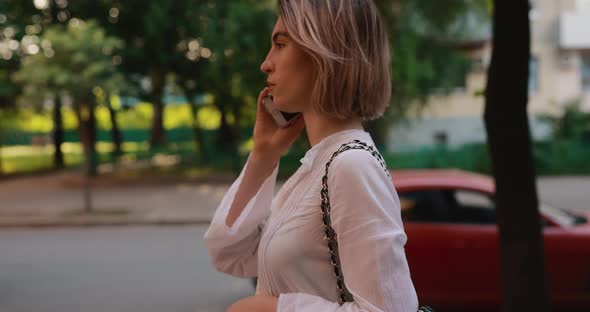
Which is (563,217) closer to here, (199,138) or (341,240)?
(341,240)

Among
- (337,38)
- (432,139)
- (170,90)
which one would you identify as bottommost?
(432,139)

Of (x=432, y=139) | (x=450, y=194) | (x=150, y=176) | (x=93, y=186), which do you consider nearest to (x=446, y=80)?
(x=432, y=139)

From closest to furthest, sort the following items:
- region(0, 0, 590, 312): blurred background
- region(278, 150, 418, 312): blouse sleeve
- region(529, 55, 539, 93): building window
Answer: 1. region(278, 150, 418, 312): blouse sleeve
2. region(0, 0, 590, 312): blurred background
3. region(529, 55, 539, 93): building window

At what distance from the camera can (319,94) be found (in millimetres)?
1337

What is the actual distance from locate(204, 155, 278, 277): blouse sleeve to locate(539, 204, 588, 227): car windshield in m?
5.11

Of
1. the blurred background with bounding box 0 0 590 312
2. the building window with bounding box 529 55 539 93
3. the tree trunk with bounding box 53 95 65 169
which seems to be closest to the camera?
the blurred background with bounding box 0 0 590 312

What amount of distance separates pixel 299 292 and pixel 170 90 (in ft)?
83.6

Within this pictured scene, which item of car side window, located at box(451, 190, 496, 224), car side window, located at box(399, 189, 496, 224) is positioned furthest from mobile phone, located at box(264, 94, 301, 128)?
car side window, located at box(451, 190, 496, 224)

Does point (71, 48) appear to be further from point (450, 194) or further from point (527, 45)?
point (527, 45)

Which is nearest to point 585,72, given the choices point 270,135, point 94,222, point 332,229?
point 94,222

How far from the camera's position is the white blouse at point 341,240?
46.8 inches

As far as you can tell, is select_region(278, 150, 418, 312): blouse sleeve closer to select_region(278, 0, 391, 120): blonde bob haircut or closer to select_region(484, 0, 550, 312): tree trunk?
select_region(278, 0, 391, 120): blonde bob haircut

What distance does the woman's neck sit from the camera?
1.39m

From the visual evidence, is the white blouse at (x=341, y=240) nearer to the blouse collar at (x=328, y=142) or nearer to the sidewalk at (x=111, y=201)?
the blouse collar at (x=328, y=142)
